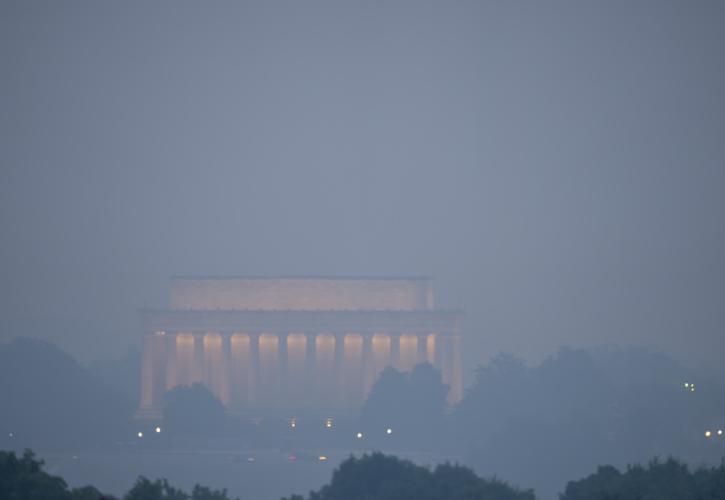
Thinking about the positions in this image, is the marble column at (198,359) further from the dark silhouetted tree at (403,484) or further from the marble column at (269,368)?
the dark silhouetted tree at (403,484)

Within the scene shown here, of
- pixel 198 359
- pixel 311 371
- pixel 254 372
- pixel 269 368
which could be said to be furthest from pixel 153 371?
pixel 311 371

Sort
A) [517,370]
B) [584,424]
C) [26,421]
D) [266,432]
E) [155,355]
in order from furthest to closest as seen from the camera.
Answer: [155,355], [517,370], [266,432], [26,421], [584,424]

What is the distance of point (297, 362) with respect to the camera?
168 m

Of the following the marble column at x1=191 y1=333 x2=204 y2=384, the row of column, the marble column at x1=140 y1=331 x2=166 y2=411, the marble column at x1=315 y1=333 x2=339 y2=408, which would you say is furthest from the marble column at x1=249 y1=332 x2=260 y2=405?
the marble column at x1=140 y1=331 x2=166 y2=411

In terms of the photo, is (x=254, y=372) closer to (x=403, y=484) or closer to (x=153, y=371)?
(x=153, y=371)

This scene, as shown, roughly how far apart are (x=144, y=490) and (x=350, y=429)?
77.3 m

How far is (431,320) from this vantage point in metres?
166

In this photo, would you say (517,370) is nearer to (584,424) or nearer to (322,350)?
(322,350)

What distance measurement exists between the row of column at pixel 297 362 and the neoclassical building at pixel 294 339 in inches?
3.5

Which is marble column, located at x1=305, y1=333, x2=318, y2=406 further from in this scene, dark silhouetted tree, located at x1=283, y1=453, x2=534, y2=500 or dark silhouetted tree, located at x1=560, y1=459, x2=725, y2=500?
dark silhouetted tree, located at x1=560, y1=459, x2=725, y2=500

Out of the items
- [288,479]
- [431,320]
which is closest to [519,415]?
[288,479]

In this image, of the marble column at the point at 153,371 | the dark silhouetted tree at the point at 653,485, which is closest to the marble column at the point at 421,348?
the marble column at the point at 153,371

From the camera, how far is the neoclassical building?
6506 inches

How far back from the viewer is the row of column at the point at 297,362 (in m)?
166
